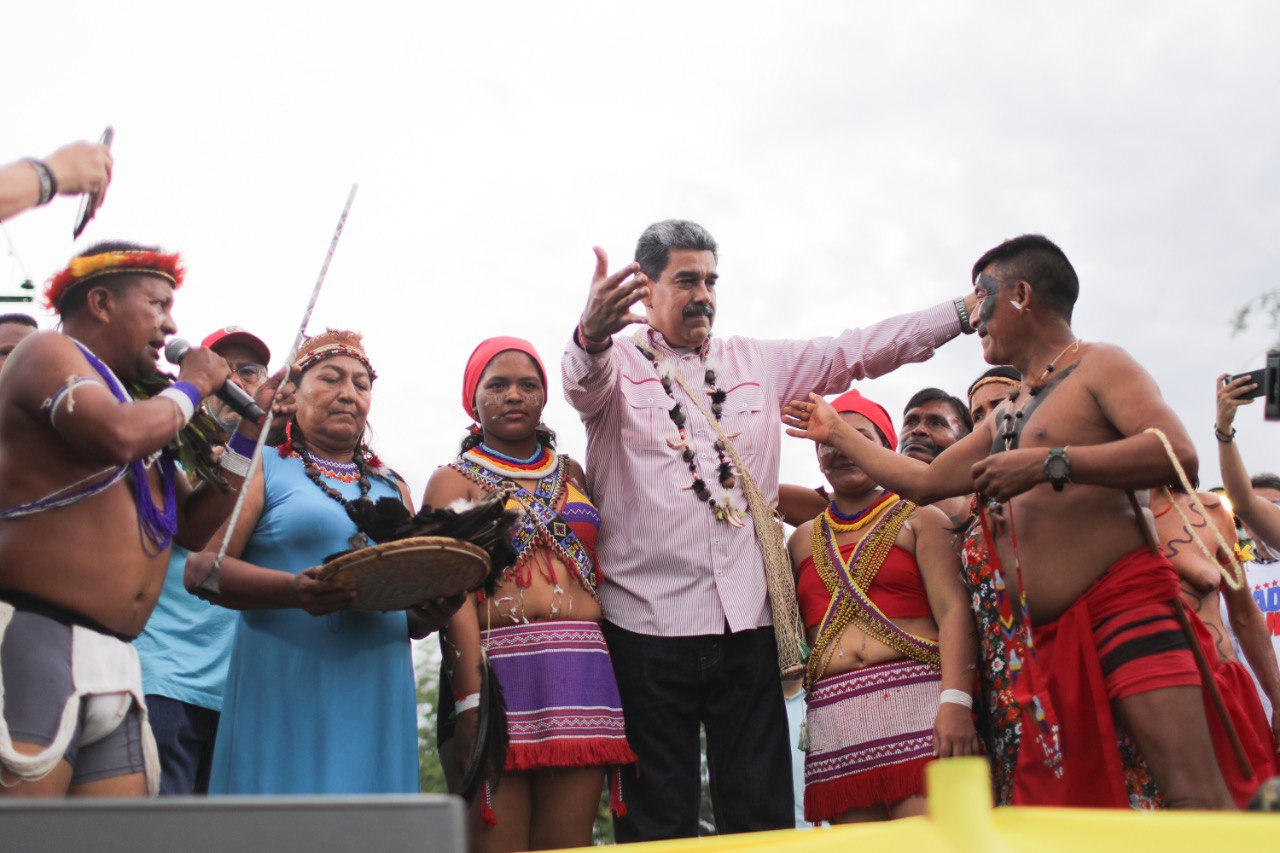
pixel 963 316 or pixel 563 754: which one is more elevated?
pixel 963 316

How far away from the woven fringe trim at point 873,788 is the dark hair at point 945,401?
1865 millimetres

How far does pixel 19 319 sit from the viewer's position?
4.91 m

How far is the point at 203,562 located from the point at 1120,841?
9.67ft

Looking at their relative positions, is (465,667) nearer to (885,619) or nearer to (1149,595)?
(885,619)

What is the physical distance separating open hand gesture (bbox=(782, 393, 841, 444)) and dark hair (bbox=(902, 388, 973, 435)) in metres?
1.12

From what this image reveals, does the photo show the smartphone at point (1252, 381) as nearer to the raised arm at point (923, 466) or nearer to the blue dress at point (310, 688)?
the raised arm at point (923, 466)

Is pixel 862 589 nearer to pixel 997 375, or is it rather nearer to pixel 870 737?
pixel 870 737

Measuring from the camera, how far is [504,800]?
149 inches

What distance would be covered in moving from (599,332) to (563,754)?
1401 millimetres

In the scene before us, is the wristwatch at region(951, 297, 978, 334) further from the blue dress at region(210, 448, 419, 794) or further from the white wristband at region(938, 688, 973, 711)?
the blue dress at region(210, 448, 419, 794)

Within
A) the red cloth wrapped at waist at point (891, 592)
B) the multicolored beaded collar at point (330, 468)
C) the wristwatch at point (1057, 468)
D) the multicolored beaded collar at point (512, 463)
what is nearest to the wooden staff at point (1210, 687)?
the wristwatch at point (1057, 468)

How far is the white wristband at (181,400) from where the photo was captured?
3127 mm

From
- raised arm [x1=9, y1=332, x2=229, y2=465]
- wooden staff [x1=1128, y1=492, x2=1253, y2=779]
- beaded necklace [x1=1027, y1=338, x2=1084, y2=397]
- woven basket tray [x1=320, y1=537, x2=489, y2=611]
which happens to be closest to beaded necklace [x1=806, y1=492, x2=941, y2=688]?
beaded necklace [x1=1027, y1=338, x2=1084, y2=397]

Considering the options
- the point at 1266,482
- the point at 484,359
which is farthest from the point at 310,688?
the point at 1266,482
